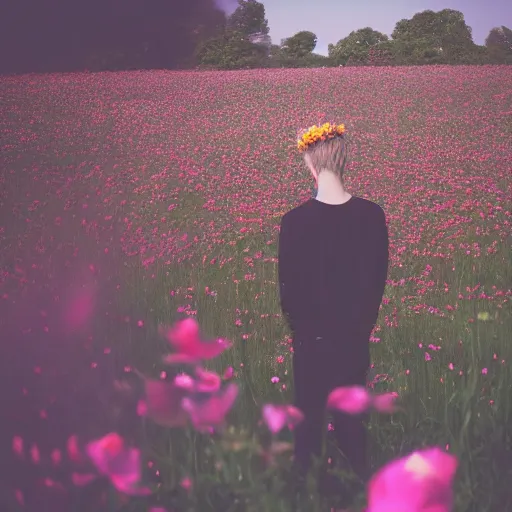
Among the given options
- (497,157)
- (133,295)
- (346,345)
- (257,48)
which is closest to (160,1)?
(257,48)

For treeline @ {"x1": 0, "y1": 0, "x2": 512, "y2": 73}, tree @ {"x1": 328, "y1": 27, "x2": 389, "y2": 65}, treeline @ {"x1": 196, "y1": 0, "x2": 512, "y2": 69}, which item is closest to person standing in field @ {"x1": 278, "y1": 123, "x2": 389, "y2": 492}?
treeline @ {"x1": 0, "y1": 0, "x2": 512, "y2": 73}

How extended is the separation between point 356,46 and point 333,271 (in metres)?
2.71

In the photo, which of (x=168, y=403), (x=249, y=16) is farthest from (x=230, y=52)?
(x=168, y=403)

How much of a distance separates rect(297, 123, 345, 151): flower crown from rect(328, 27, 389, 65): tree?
2.28 meters

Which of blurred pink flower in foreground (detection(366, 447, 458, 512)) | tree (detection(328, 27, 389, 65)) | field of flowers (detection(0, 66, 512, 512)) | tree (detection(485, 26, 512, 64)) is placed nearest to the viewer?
blurred pink flower in foreground (detection(366, 447, 458, 512))

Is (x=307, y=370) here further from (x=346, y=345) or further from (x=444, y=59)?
(x=444, y=59)

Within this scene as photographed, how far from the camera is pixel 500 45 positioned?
12.6ft

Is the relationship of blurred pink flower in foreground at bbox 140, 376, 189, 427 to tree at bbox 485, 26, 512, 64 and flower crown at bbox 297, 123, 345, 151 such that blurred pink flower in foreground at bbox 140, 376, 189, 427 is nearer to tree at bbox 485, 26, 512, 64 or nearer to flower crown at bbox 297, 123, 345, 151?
flower crown at bbox 297, 123, 345, 151

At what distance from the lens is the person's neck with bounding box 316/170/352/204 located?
161 cm

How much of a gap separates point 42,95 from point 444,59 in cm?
298

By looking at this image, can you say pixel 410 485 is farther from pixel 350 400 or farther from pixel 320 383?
pixel 320 383

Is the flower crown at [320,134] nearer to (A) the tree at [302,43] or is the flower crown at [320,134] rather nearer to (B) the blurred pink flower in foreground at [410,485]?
(B) the blurred pink flower in foreground at [410,485]

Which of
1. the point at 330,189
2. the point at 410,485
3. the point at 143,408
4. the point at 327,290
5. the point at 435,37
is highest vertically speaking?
the point at 435,37

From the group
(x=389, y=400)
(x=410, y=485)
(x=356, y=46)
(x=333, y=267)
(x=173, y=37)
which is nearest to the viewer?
(x=410, y=485)
